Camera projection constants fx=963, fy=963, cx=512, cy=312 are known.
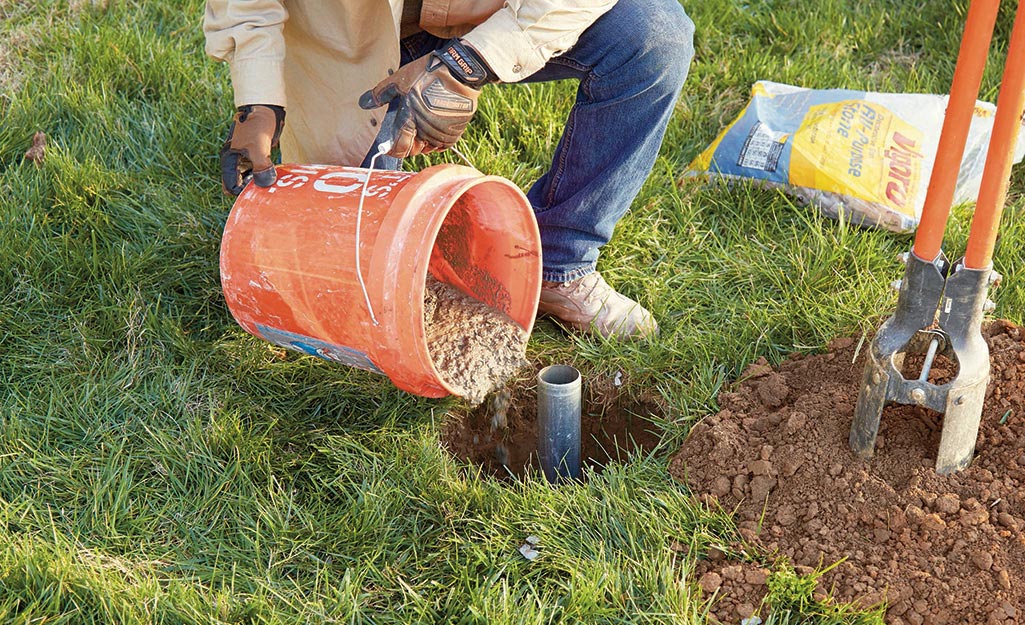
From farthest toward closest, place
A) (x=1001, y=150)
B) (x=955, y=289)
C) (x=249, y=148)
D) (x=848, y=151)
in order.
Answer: (x=848, y=151) → (x=249, y=148) → (x=955, y=289) → (x=1001, y=150)

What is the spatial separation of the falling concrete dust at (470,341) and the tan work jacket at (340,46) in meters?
0.44

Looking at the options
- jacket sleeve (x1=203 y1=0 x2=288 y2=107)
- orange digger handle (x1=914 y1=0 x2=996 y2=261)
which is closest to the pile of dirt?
orange digger handle (x1=914 y1=0 x2=996 y2=261)

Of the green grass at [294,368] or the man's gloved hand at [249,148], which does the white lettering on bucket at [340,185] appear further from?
the green grass at [294,368]

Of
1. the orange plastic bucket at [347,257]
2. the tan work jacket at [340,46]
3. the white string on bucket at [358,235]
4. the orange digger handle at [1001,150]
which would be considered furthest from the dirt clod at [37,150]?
the orange digger handle at [1001,150]

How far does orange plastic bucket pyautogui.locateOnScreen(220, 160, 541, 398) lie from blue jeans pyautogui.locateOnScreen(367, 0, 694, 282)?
338mm

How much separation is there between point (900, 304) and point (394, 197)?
→ 3.24 ft

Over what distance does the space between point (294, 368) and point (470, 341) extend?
0.49 m

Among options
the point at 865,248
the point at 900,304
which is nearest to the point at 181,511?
the point at 900,304

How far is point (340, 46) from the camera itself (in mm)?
2285

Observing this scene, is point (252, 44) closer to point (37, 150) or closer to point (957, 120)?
point (37, 150)

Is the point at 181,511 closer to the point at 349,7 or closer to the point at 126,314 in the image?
the point at 126,314

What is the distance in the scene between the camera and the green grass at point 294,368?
74.0 inches

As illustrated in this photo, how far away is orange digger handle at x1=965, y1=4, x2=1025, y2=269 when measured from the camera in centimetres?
152

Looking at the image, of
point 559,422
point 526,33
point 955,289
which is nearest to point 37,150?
point 526,33
